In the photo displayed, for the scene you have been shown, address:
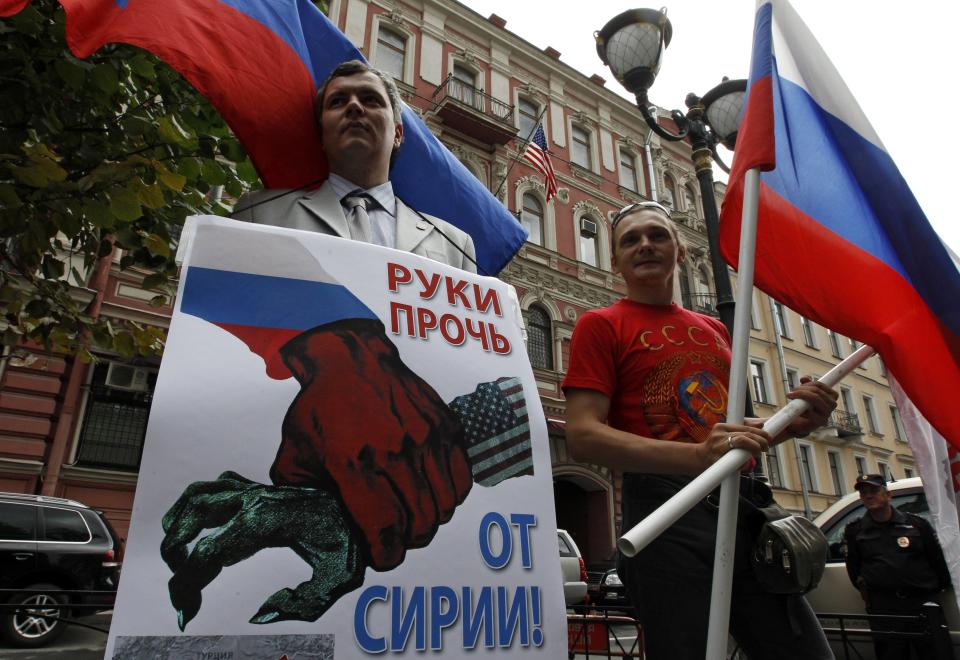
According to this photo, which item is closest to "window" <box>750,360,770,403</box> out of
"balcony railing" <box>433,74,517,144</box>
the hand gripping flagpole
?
"balcony railing" <box>433,74,517,144</box>

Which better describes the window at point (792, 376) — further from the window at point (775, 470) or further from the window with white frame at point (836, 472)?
the window at point (775, 470)

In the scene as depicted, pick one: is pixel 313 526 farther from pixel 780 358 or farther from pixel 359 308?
pixel 780 358

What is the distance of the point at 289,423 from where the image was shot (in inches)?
44.8

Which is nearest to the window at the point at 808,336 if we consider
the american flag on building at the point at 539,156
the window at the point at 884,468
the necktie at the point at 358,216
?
the window at the point at 884,468

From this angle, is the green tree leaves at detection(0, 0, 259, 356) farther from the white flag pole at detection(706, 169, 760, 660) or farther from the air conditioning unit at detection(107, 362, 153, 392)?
the air conditioning unit at detection(107, 362, 153, 392)

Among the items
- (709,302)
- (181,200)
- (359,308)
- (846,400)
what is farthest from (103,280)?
(846,400)

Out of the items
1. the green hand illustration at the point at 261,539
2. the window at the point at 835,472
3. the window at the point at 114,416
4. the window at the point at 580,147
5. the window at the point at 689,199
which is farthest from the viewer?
the window at the point at 835,472

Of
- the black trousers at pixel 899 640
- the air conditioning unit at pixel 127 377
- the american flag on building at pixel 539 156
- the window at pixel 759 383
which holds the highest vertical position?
the american flag on building at pixel 539 156

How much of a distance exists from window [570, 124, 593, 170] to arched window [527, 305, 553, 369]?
20.2 ft

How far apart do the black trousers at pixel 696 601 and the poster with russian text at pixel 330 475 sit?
48 centimetres

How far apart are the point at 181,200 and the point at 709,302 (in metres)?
20.5

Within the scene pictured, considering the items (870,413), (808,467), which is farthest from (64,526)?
(870,413)

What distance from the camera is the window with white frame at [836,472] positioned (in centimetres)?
2428

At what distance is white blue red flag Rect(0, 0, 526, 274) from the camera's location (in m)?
1.52
